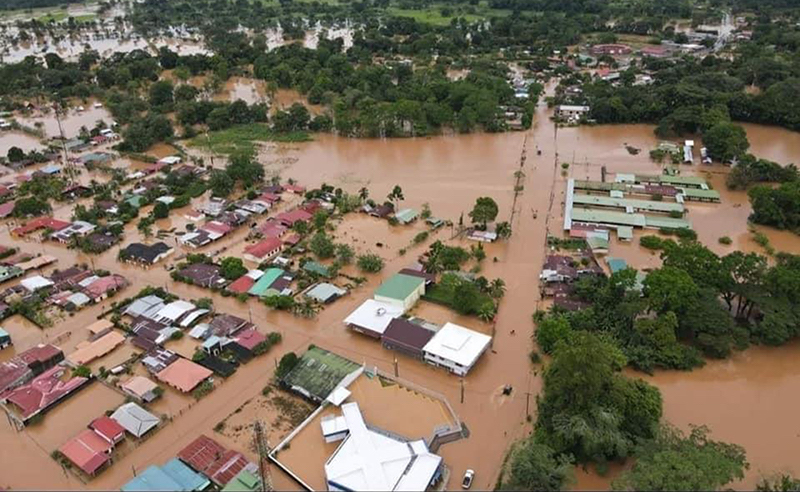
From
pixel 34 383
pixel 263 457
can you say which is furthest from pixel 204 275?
pixel 263 457

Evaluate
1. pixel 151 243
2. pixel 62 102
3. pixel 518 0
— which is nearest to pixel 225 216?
pixel 151 243

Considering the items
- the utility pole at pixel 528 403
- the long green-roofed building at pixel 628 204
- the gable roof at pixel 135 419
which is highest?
the long green-roofed building at pixel 628 204

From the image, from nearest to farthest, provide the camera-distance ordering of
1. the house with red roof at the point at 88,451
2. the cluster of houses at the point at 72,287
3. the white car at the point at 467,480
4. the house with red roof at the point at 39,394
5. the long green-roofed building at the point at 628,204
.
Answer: the white car at the point at 467,480, the house with red roof at the point at 88,451, the house with red roof at the point at 39,394, the cluster of houses at the point at 72,287, the long green-roofed building at the point at 628,204

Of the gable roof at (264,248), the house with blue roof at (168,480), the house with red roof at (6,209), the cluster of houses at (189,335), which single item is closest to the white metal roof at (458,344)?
the cluster of houses at (189,335)

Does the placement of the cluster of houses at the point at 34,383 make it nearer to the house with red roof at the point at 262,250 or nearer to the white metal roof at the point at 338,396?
the white metal roof at the point at 338,396

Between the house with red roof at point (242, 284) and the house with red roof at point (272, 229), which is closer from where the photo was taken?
the house with red roof at point (242, 284)

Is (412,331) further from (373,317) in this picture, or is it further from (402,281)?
(402,281)

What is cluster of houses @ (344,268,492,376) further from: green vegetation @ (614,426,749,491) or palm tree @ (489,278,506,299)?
green vegetation @ (614,426,749,491)
